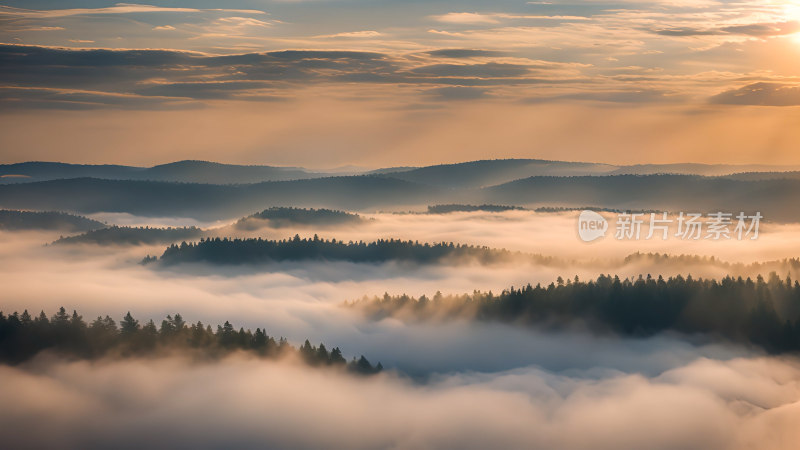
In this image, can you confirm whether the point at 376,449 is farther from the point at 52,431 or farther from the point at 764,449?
the point at 764,449

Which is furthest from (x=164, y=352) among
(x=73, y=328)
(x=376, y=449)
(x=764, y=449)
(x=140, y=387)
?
(x=764, y=449)

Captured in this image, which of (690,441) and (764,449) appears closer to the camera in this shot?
(764,449)

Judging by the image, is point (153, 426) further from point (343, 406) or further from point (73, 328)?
point (343, 406)

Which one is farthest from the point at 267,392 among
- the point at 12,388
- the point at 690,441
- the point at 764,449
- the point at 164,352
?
the point at 764,449

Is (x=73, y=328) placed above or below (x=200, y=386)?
above

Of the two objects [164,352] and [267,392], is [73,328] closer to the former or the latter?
[164,352]

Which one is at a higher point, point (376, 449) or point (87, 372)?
point (87, 372)

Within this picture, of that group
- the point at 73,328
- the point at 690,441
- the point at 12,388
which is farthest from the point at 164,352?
the point at 690,441
